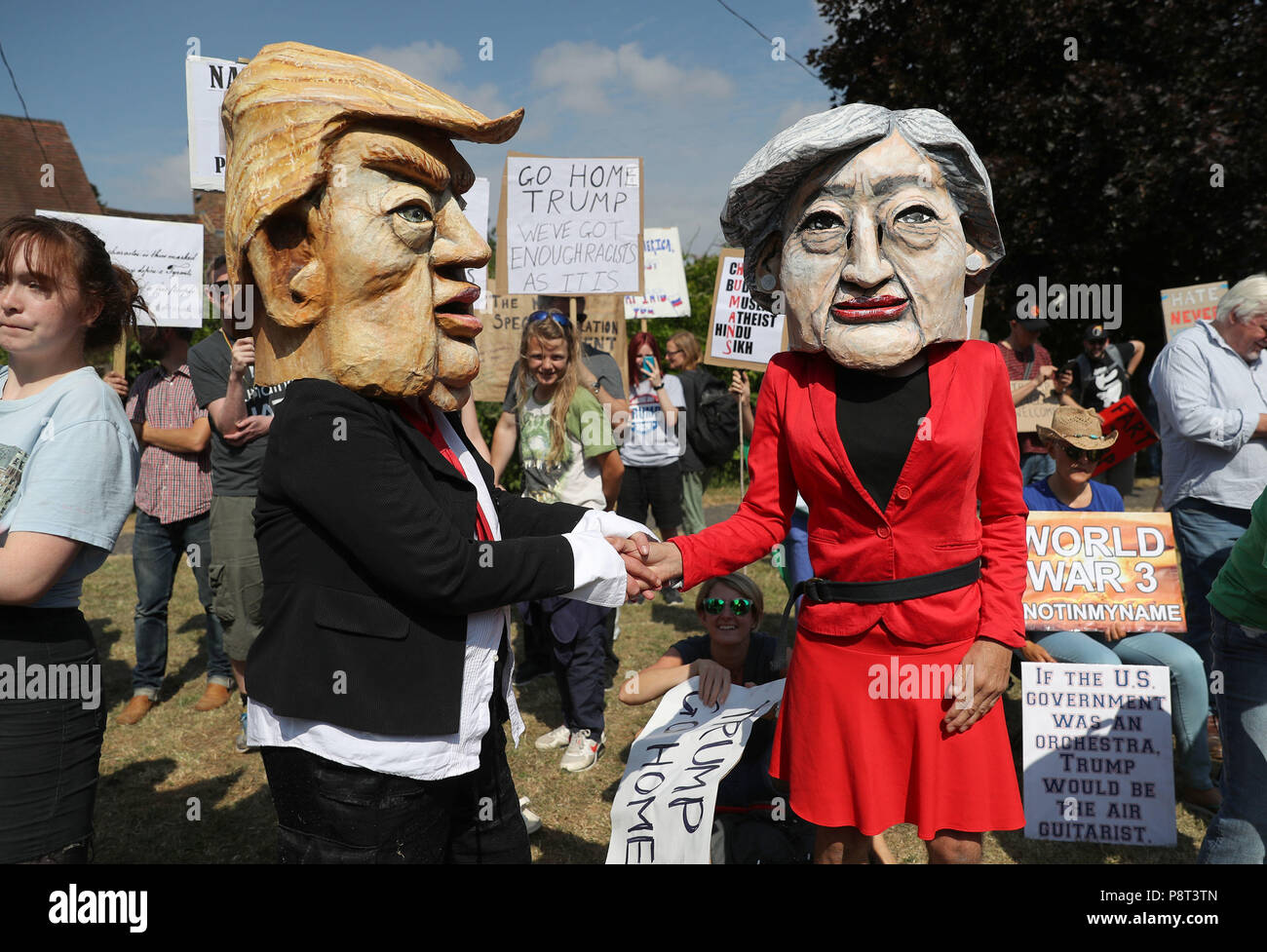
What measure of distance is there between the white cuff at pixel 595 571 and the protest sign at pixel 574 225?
13.1 ft

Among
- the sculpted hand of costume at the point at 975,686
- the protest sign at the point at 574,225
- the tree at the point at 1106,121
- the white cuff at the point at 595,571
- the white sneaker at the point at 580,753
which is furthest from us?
the tree at the point at 1106,121

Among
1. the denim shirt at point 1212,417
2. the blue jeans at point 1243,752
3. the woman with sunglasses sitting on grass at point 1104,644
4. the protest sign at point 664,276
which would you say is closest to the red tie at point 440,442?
the blue jeans at point 1243,752

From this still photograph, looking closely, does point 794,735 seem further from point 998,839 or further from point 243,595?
point 243,595

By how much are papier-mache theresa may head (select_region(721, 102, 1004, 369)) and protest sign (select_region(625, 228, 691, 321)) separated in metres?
6.89

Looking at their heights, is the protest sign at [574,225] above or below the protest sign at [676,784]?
above

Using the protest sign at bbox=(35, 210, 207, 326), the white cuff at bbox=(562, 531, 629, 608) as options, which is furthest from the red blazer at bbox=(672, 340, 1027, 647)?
the protest sign at bbox=(35, 210, 207, 326)

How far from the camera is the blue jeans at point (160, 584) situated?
16.1 ft

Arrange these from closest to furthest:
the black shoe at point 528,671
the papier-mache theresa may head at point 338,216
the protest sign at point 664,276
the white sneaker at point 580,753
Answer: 1. the papier-mache theresa may head at point 338,216
2. the white sneaker at point 580,753
3. the black shoe at point 528,671
4. the protest sign at point 664,276

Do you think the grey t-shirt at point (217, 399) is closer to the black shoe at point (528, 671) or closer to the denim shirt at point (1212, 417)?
the black shoe at point (528, 671)

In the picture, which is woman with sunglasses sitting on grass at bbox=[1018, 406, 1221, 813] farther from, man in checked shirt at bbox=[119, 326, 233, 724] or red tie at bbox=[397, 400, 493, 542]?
man in checked shirt at bbox=[119, 326, 233, 724]

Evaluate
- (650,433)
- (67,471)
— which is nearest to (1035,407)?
(650,433)

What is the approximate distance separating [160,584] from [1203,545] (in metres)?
5.33

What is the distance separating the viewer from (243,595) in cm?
428
